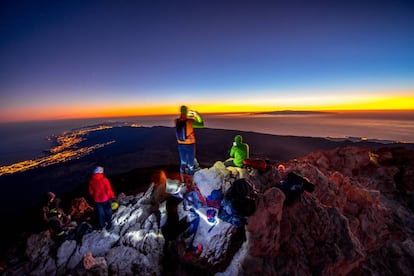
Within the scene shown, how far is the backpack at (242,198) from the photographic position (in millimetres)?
4844

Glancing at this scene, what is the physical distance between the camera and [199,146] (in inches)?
1486

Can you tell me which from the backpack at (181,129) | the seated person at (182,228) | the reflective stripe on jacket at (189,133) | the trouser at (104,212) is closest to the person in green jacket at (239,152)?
the reflective stripe on jacket at (189,133)

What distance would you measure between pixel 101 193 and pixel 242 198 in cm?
→ 463

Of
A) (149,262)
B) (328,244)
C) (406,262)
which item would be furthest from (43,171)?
(406,262)

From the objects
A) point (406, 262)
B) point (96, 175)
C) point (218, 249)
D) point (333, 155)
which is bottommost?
point (406, 262)

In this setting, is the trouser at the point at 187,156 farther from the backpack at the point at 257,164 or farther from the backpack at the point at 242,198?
the backpack at the point at 242,198

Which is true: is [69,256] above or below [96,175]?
below

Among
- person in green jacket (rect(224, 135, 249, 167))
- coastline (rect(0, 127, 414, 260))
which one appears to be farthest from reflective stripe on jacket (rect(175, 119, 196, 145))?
coastline (rect(0, 127, 414, 260))

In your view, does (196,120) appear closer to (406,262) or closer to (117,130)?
(406,262)

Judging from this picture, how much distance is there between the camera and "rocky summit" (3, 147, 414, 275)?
4.75 metres

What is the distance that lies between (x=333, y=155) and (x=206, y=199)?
400 inches

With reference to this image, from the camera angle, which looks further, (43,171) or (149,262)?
(43,171)

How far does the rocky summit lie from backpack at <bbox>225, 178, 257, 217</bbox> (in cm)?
24

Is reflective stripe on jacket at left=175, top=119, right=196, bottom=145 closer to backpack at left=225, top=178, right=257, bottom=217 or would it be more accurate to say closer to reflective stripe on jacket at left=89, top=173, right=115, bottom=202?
backpack at left=225, top=178, right=257, bottom=217
